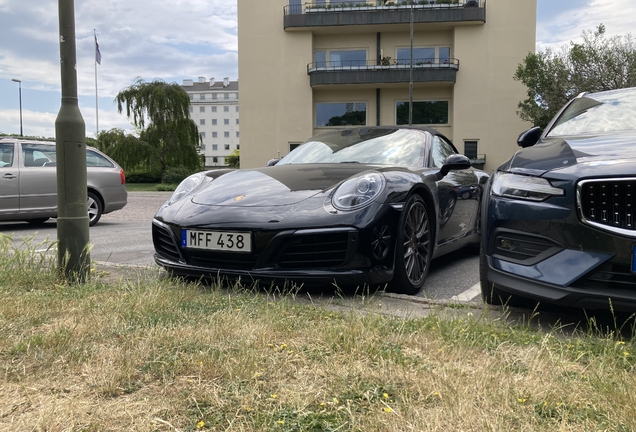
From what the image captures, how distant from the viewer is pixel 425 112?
101 ft

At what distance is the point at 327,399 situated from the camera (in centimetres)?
158

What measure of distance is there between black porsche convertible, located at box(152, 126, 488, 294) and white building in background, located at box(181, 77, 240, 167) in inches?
4214

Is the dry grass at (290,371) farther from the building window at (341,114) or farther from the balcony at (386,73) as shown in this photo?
the building window at (341,114)

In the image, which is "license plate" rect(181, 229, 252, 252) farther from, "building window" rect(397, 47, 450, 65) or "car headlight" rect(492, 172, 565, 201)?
"building window" rect(397, 47, 450, 65)

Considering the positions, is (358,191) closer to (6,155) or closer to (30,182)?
(30,182)

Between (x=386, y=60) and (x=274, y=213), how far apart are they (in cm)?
2882

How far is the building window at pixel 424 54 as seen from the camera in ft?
98.8

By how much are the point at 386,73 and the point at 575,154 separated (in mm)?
27809

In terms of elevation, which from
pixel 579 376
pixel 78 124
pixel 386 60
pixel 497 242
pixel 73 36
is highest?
pixel 386 60

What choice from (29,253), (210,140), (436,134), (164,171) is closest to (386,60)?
(164,171)

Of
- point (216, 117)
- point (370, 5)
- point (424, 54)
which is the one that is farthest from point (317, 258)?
point (216, 117)

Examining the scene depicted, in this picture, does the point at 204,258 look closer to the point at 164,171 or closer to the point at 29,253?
the point at 29,253

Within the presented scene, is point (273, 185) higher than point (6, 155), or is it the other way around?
point (6, 155)

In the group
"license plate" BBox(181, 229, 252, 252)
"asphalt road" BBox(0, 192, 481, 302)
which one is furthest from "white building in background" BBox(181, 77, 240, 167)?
"license plate" BBox(181, 229, 252, 252)
